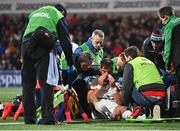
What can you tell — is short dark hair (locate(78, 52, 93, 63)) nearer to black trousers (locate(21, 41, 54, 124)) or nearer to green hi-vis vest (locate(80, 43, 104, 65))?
green hi-vis vest (locate(80, 43, 104, 65))

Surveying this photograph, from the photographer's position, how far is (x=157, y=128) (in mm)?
11172

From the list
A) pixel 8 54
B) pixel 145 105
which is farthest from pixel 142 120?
pixel 8 54

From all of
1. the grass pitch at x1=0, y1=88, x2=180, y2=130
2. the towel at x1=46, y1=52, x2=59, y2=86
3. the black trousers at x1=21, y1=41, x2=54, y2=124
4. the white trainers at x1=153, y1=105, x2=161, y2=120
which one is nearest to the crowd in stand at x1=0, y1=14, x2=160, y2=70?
the white trainers at x1=153, y1=105, x2=161, y2=120

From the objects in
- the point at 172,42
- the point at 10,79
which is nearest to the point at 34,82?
the point at 172,42

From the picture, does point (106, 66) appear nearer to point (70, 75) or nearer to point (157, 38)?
point (70, 75)

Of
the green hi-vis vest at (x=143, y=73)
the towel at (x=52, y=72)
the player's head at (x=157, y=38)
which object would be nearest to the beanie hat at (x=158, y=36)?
the player's head at (x=157, y=38)

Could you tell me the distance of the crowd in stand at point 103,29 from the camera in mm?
33594

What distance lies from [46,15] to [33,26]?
283mm

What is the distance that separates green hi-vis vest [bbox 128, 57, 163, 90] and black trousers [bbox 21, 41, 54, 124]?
5.75ft

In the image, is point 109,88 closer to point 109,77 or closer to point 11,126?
point 109,77

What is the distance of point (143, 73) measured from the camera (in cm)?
1295

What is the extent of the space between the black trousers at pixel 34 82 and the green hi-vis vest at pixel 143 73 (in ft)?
5.75

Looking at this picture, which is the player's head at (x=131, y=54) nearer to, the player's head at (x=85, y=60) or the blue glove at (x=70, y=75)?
the player's head at (x=85, y=60)

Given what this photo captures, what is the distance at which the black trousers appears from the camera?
11914 millimetres
